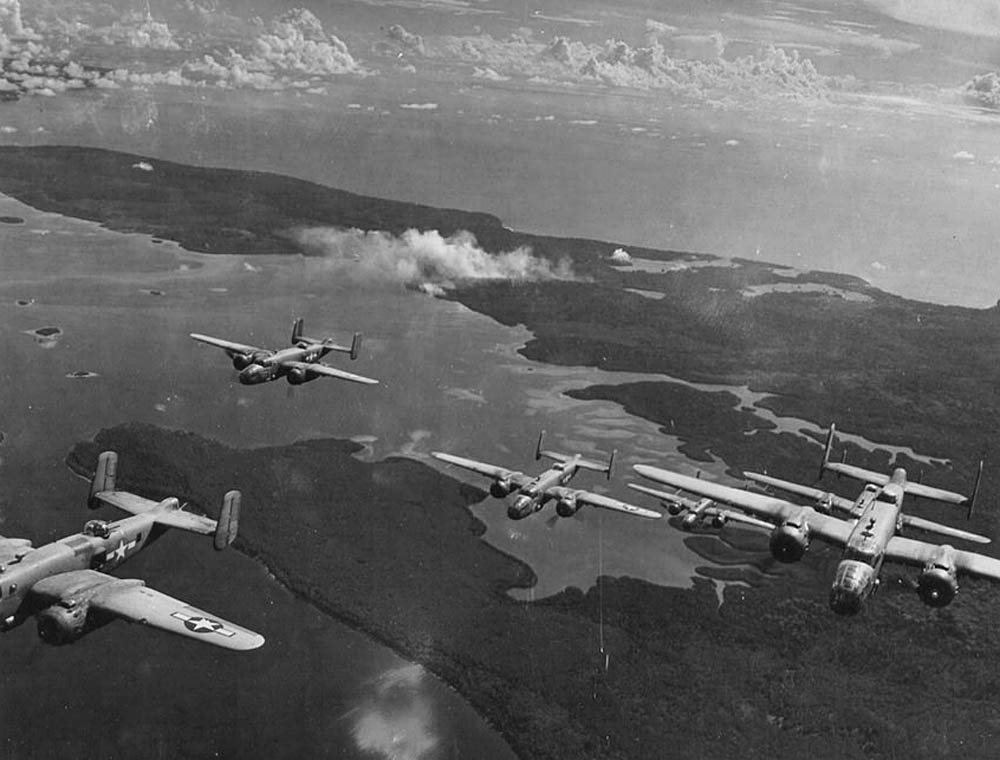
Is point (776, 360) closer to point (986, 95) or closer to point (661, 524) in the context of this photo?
point (661, 524)

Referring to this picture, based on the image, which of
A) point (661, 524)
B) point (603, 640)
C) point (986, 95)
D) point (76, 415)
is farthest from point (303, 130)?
point (986, 95)

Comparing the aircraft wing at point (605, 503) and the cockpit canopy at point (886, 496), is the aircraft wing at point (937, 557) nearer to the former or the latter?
the cockpit canopy at point (886, 496)

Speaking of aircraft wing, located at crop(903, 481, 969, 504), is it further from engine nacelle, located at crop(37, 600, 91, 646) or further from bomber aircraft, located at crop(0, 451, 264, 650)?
engine nacelle, located at crop(37, 600, 91, 646)

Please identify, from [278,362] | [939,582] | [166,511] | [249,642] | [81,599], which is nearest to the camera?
[249,642]

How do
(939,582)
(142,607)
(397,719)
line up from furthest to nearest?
(397,719) → (939,582) → (142,607)

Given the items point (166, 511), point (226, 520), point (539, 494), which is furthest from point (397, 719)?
point (166, 511)

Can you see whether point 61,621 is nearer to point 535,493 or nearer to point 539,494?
point 535,493

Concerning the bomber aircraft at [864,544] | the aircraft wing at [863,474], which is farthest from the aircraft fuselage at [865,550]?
the aircraft wing at [863,474]
